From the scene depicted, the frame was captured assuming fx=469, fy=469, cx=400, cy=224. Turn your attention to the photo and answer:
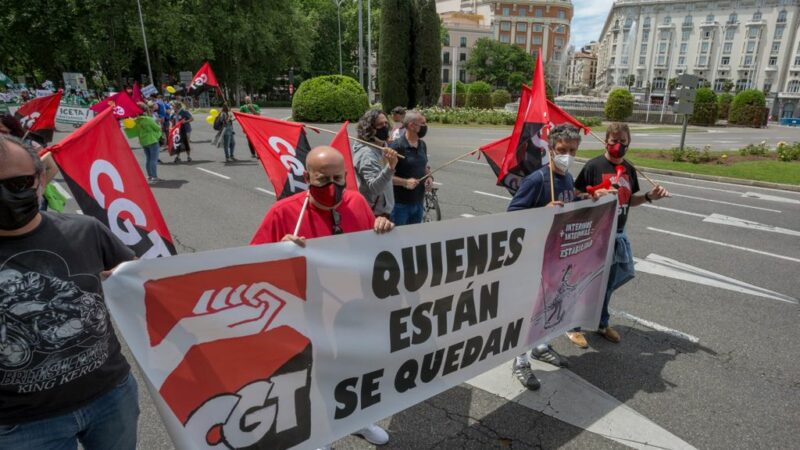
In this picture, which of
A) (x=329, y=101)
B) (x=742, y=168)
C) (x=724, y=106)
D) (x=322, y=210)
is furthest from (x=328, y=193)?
(x=724, y=106)

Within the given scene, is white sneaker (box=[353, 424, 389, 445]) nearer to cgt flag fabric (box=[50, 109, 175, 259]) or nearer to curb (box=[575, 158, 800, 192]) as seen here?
cgt flag fabric (box=[50, 109, 175, 259])

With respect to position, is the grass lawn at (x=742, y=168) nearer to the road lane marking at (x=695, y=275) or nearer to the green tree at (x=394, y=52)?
the road lane marking at (x=695, y=275)

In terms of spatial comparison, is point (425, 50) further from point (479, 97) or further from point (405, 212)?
point (405, 212)

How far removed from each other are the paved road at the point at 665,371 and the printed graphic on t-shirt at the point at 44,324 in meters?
1.55

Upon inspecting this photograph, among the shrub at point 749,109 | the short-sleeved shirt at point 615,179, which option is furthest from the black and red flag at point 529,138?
the shrub at point 749,109

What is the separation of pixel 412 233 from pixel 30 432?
1891 mm

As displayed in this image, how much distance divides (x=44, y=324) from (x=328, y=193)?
1.42m

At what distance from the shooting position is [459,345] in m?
3.02

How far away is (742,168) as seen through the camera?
49.6 ft

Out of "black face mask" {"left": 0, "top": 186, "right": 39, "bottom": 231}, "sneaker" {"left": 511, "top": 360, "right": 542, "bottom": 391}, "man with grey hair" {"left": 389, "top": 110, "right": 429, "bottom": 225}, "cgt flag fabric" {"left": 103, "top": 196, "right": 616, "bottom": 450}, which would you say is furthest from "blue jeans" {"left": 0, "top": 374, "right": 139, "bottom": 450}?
"man with grey hair" {"left": 389, "top": 110, "right": 429, "bottom": 225}

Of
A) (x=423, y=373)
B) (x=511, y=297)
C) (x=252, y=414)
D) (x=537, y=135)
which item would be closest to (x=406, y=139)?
(x=537, y=135)

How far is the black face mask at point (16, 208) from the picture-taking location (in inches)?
63.6

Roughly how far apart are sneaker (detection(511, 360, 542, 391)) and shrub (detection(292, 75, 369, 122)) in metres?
26.0

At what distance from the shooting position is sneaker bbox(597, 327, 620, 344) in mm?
4289
